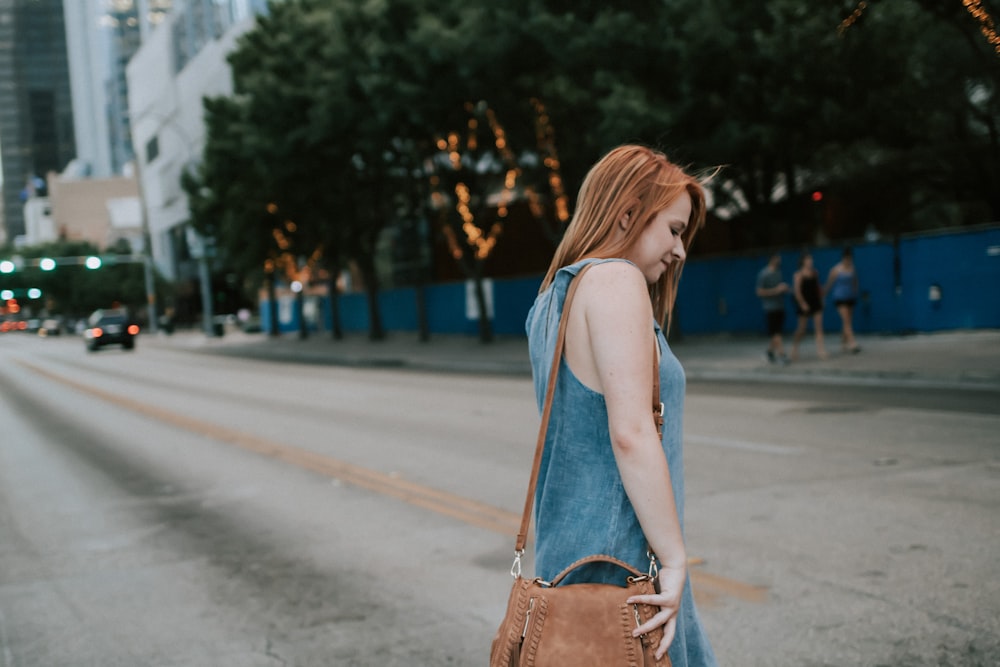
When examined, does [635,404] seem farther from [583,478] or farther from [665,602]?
[665,602]

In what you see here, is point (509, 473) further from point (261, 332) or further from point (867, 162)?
point (261, 332)

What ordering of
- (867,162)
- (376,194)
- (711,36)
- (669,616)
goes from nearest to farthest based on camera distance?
(669,616)
(711,36)
(867,162)
(376,194)

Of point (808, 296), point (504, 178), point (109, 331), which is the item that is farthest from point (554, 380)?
point (109, 331)

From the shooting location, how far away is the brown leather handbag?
2.06 m

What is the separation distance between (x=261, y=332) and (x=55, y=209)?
11176cm

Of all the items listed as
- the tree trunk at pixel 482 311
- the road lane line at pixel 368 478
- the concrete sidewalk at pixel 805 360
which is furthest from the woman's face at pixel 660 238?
the tree trunk at pixel 482 311

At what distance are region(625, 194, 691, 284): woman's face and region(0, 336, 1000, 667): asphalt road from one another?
2553mm

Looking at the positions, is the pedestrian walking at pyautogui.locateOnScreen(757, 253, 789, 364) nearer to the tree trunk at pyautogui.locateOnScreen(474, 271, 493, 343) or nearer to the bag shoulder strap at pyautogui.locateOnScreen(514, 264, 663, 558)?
the tree trunk at pyautogui.locateOnScreen(474, 271, 493, 343)

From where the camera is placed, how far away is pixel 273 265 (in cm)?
4744

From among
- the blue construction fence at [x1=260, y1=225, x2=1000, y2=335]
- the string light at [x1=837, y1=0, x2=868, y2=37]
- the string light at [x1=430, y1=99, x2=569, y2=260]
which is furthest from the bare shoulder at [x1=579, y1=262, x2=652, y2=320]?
the string light at [x1=430, y1=99, x2=569, y2=260]

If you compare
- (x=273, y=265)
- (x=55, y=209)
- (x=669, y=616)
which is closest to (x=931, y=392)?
(x=669, y=616)

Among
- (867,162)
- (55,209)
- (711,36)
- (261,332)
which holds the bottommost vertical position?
(261,332)

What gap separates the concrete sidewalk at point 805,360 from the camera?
49.4 feet

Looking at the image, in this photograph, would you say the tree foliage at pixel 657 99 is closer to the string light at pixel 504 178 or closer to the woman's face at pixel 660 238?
the string light at pixel 504 178
